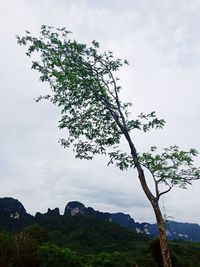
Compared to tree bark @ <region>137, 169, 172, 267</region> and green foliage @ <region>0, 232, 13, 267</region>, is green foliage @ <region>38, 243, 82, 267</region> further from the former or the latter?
tree bark @ <region>137, 169, 172, 267</region>

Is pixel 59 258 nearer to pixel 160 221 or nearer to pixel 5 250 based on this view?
pixel 5 250

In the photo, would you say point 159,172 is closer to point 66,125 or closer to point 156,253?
point 66,125

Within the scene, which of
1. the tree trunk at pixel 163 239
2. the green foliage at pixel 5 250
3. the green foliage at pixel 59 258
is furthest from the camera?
the green foliage at pixel 5 250

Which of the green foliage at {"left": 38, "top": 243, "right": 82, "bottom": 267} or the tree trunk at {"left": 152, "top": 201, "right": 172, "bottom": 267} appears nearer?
the tree trunk at {"left": 152, "top": 201, "right": 172, "bottom": 267}

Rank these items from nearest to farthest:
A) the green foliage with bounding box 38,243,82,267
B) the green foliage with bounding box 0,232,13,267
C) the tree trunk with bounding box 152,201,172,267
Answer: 1. the tree trunk with bounding box 152,201,172,267
2. the green foliage with bounding box 38,243,82,267
3. the green foliage with bounding box 0,232,13,267

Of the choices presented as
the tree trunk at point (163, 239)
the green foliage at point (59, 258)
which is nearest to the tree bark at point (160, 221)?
the tree trunk at point (163, 239)

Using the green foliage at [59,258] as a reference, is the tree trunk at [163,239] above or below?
below

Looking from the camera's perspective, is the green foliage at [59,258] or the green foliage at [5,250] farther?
the green foliage at [5,250]

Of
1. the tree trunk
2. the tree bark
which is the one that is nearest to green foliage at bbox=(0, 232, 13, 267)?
the tree bark

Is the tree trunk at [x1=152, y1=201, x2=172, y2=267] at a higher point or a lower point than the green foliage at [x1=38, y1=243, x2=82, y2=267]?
lower

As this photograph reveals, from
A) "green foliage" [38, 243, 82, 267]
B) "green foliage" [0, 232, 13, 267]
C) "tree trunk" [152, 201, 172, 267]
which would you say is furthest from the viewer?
"green foliage" [0, 232, 13, 267]

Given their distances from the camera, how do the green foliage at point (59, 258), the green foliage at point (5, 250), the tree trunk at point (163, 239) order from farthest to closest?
the green foliage at point (5, 250) → the green foliage at point (59, 258) → the tree trunk at point (163, 239)

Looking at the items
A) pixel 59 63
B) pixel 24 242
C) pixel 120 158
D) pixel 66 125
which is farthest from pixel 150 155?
pixel 24 242

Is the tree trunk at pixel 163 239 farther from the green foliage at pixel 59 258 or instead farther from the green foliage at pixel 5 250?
the green foliage at pixel 5 250
